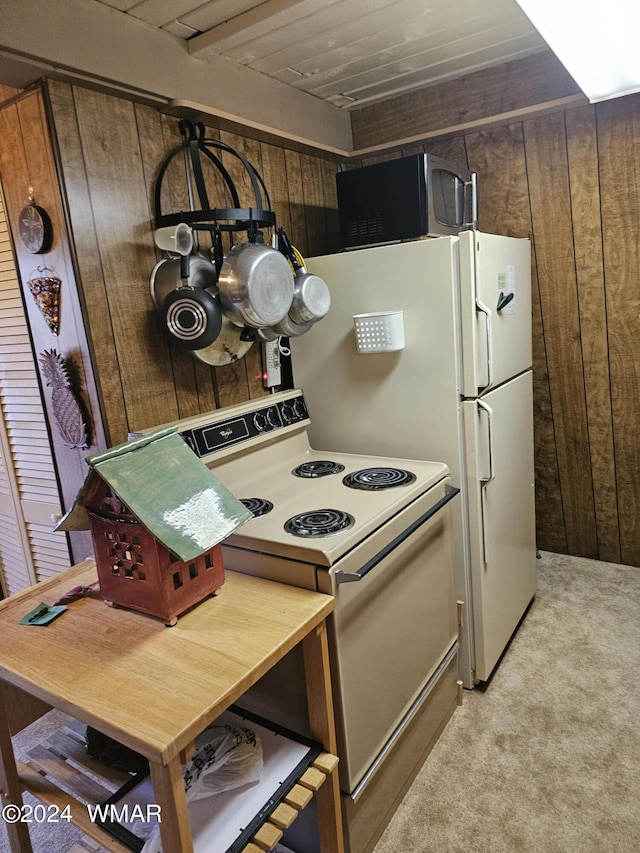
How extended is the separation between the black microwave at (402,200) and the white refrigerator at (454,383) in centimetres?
13

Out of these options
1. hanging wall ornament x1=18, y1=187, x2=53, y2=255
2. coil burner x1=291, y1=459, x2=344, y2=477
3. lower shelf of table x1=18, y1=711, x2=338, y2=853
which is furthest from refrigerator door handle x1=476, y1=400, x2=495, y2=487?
hanging wall ornament x1=18, y1=187, x2=53, y2=255

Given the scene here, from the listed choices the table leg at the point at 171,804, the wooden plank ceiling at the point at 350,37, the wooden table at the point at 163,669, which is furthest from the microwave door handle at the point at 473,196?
the table leg at the point at 171,804

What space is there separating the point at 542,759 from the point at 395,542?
0.93 m

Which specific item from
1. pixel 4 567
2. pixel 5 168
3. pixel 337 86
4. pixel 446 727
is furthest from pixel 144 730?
pixel 337 86

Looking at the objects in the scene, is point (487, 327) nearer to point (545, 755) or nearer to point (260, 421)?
point (260, 421)

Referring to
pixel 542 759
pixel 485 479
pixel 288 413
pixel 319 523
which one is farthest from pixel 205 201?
pixel 542 759

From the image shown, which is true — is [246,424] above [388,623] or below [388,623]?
above

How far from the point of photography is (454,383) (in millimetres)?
1980

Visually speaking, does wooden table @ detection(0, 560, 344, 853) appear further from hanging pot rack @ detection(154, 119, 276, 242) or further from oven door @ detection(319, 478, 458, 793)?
hanging pot rack @ detection(154, 119, 276, 242)

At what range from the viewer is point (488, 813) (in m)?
1.67

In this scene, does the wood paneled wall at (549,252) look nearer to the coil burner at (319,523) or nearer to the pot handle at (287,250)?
the pot handle at (287,250)

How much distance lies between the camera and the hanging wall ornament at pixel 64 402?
1.74 meters

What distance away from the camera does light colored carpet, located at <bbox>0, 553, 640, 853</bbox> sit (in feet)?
5.26

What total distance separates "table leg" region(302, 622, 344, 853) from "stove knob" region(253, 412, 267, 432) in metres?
0.88
